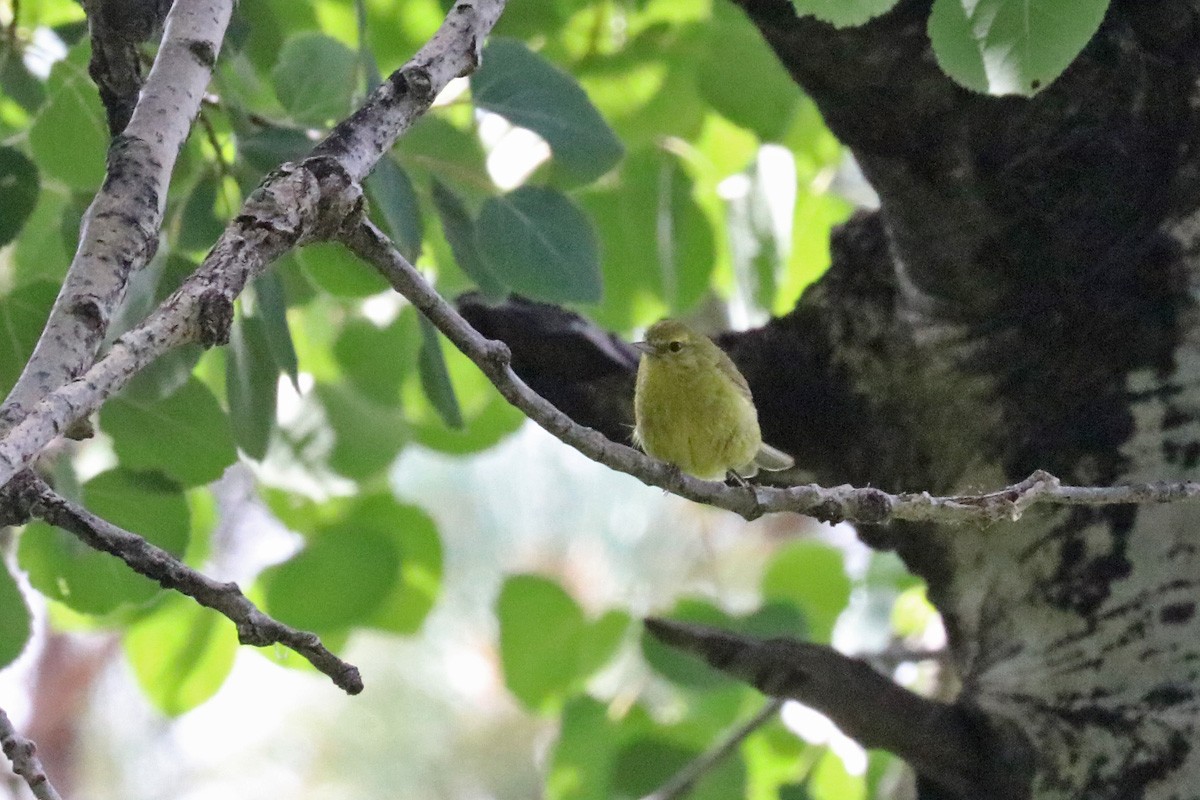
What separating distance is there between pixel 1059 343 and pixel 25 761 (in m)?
1.52

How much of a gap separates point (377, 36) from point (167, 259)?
57.8 inches

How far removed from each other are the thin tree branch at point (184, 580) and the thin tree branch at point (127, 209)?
0.18 m

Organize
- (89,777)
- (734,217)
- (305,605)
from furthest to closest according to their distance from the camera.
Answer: (89,777) → (734,217) → (305,605)

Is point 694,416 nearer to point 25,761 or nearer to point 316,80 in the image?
point 316,80

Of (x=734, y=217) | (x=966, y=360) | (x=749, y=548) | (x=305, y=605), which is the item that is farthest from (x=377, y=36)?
(x=749, y=548)

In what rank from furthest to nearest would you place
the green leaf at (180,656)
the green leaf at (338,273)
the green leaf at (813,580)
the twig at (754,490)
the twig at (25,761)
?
the green leaf at (813,580), the green leaf at (180,656), the green leaf at (338,273), the twig at (754,490), the twig at (25,761)

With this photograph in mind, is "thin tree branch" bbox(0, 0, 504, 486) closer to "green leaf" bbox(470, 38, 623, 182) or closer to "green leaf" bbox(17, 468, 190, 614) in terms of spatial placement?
"green leaf" bbox(470, 38, 623, 182)

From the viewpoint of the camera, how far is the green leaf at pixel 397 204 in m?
1.70

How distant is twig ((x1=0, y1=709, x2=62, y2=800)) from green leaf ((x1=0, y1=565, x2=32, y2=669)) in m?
0.59

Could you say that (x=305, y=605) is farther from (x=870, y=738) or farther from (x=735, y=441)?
(x=870, y=738)

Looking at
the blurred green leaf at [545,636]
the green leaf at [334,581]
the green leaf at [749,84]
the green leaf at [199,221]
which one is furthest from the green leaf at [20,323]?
the green leaf at [749,84]

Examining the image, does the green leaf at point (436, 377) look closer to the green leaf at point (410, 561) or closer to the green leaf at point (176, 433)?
the green leaf at point (176, 433)

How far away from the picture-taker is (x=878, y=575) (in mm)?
3328

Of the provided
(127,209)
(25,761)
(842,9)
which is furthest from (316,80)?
(25,761)
